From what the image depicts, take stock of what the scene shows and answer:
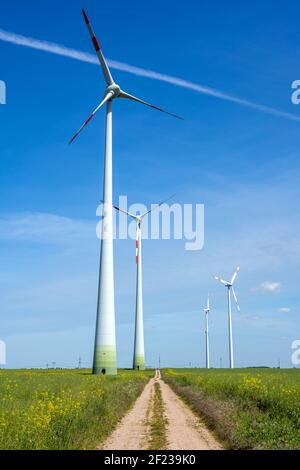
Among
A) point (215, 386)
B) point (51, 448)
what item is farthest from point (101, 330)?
point (51, 448)

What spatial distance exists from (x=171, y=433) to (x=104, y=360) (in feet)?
137

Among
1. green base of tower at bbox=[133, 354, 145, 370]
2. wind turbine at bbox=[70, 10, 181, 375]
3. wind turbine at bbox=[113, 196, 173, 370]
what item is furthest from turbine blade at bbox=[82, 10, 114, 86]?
green base of tower at bbox=[133, 354, 145, 370]

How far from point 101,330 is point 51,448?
1764 inches

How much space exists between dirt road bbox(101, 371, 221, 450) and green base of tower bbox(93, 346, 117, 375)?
3017 cm

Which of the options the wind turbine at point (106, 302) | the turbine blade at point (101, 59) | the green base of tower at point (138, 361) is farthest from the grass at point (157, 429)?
the green base of tower at point (138, 361)

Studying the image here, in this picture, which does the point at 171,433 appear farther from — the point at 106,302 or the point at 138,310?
the point at 138,310

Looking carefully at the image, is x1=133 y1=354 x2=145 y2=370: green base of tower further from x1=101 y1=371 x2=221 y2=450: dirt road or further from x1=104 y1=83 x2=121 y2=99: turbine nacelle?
x1=101 y1=371 x2=221 y2=450: dirt road

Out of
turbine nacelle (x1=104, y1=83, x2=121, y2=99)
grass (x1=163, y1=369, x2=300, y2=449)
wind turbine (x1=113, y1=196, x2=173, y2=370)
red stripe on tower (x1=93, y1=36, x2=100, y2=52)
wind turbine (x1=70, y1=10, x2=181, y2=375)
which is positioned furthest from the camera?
wind turbine (x1=113, y1=196, x2=173, y2=370)

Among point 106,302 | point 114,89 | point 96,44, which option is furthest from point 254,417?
point 114,89

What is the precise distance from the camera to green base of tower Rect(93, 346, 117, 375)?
206 feet

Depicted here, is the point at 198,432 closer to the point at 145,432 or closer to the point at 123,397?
the point at 145,432

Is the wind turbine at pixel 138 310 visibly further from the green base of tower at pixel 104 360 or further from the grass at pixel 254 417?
the grass at pixel 254 417

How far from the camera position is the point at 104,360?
6312 centimetres

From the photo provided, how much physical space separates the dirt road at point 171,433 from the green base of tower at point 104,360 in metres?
30.2
